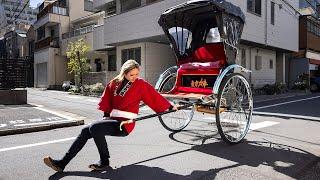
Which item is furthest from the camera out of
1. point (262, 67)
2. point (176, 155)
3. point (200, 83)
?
point (262, 67)

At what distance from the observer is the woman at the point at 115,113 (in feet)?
15.3

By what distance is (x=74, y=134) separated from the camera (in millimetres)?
7625

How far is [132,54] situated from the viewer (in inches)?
912

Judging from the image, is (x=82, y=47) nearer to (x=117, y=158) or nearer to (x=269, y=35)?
(x=269, y=35)

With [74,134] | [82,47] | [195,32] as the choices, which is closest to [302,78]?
[82,47]

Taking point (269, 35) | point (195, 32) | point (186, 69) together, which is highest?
point (269, 35)

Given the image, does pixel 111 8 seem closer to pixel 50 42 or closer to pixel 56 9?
pixel 56 9

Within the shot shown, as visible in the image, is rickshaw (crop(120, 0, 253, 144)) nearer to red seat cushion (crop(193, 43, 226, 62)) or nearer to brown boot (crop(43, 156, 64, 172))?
red seat cushion (crop(193, 43, 226, 62))

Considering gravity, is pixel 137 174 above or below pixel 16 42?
below

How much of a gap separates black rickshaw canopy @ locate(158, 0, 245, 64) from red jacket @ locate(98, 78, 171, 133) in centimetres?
251

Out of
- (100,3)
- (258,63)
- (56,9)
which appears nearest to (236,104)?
(258,63)

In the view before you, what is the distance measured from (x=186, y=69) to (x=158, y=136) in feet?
5.00

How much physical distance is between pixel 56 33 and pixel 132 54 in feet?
53.1

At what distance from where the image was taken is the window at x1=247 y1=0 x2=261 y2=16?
20569 mm
